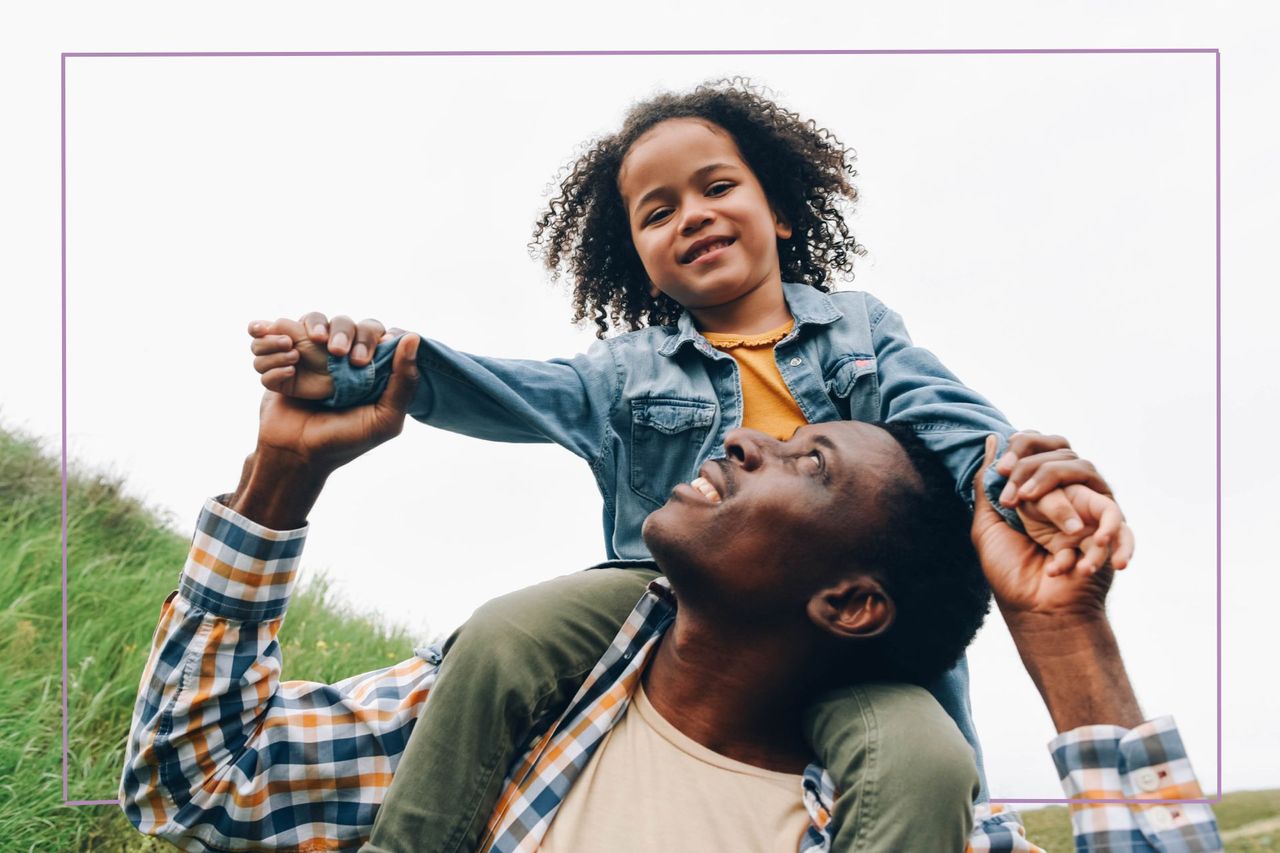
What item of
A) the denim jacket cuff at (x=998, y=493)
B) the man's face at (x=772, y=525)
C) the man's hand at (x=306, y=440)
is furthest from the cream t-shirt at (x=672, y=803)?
the man's hand at (x=306, y=440)

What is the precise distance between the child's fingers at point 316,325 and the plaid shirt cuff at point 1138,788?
1156 mm

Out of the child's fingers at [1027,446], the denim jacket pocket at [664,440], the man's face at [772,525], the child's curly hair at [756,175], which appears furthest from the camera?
the child's curly hair at [756,175]

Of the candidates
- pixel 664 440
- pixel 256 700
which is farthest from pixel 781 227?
pixel 256 700

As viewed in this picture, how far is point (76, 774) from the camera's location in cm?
221

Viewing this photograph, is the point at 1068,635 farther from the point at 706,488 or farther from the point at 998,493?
the point at 706,488

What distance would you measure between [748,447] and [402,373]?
1.71 ft

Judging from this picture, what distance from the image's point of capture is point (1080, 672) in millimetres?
1474

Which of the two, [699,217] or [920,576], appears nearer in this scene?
[920,576]

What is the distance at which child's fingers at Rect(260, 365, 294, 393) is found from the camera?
163cm

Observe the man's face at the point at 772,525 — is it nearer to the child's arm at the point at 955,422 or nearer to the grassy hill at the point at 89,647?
the child's arm at the point at 955,422

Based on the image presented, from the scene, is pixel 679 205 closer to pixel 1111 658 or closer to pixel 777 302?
pixel 777 302

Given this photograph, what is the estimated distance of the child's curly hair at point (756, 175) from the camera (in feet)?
7.44

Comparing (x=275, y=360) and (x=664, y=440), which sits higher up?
(x=275, y=360)

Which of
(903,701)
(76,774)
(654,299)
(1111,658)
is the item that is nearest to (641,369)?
(654,299)
